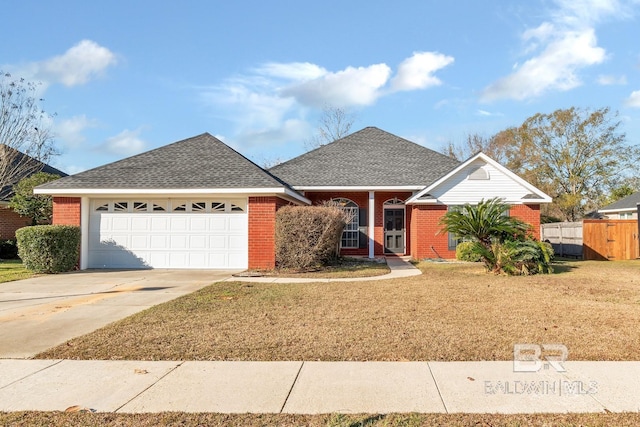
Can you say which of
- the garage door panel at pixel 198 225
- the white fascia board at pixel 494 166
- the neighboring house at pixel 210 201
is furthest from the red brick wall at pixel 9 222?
the white fascia board at pixel 494 166

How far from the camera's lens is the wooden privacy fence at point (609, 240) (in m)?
19.9

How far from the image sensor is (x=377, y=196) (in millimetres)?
20641

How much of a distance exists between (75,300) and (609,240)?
20.5 meters

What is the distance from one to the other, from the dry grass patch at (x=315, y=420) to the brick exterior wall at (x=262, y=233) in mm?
10895

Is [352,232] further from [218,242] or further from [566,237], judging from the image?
[566,237]

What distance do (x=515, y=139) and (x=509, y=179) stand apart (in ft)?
86.7

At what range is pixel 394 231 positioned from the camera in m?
20.7

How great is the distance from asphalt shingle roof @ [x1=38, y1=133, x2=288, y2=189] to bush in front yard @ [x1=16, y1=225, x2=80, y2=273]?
71.1 inches

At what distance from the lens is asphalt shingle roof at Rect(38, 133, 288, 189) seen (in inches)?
588

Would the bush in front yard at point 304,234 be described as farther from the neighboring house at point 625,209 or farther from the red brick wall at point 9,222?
the neighboring house at point 625,209

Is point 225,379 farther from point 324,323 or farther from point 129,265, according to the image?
point 129,265

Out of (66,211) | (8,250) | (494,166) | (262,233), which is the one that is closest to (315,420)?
(262,233)

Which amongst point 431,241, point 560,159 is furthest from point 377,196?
point 560,159

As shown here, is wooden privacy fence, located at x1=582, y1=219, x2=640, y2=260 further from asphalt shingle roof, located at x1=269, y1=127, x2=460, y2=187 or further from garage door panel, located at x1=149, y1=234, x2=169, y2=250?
garage door panel, located at x1=149, y1=234, x2=169, y2=250
